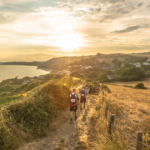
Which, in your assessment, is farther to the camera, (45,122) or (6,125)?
(45,122)

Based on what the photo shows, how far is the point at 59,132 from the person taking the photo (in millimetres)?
6539

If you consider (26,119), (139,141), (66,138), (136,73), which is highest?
(139,141)

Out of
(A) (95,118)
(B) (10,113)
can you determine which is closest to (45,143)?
(B) (10,113)

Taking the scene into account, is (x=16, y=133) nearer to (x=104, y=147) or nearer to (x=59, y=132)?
(x=59, y=132)

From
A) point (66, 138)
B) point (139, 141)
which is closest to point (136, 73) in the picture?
point (66, 138)

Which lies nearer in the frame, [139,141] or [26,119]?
[139,141]

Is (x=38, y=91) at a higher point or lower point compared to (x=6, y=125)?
higher

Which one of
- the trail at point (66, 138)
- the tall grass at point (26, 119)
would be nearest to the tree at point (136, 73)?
the trail at point (66, 138)

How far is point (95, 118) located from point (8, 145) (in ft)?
17.2

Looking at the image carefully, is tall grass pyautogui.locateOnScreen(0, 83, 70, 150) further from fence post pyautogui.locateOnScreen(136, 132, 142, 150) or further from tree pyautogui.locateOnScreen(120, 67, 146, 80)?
tree pyautogui.locateOnScreen(120, 67, 146, 80)

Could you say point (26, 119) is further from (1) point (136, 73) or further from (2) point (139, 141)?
(1) point (136, 73)

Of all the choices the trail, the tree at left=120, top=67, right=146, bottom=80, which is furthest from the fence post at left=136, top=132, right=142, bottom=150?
the tree at left=120, top=67, right=146, bottom=80

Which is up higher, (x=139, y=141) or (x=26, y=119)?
(x=139, y=141)

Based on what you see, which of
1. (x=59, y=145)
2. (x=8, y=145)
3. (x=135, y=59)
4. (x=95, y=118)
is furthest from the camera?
(x=135, y=59)
